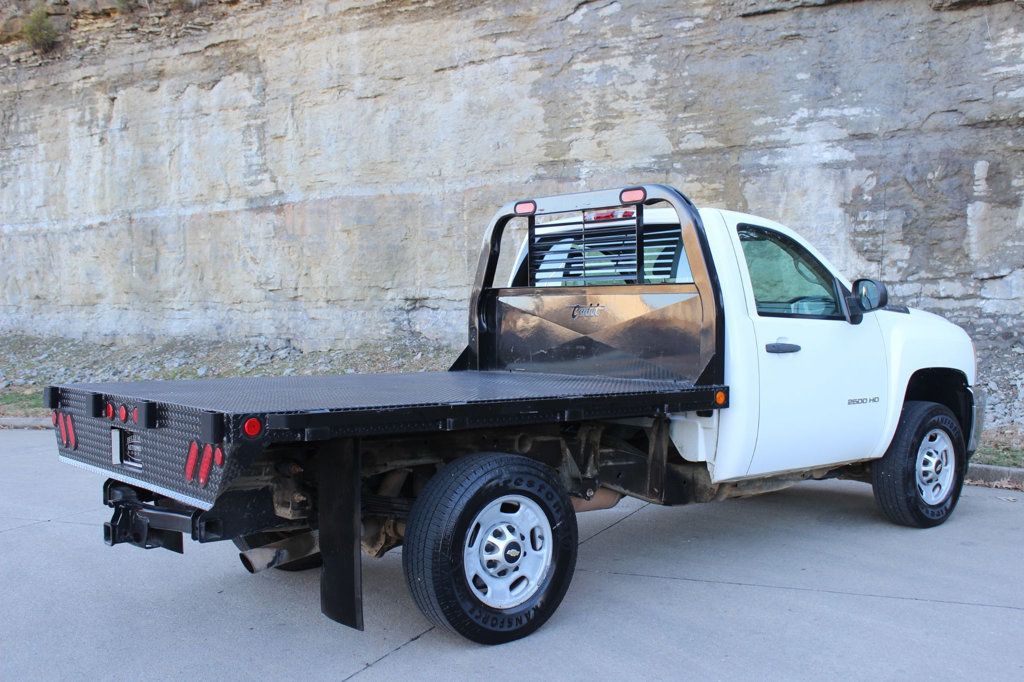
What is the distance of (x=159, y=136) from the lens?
63.7 ft

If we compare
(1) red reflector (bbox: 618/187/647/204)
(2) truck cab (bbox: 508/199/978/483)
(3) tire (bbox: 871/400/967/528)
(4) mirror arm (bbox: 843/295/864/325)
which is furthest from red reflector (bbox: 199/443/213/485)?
(3) tire (bbox: 871/400/967/528)

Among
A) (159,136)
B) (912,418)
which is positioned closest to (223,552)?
(912,418)

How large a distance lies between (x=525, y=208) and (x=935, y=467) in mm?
3303

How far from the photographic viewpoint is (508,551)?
14.6 feet

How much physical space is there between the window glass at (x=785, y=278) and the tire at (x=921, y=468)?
38.9 inches

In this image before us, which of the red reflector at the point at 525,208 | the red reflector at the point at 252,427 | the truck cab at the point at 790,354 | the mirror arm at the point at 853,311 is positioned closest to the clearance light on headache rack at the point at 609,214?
the truck cab at the point at 790,354

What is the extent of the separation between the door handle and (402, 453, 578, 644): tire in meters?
1.65

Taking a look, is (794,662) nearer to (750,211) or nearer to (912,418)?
(912,418)

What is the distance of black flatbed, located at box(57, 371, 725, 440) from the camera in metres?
3.90

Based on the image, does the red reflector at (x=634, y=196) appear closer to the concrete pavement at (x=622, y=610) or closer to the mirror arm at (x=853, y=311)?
the mirror arm at (x=853, y=311)

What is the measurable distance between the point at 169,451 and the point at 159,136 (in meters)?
16.9

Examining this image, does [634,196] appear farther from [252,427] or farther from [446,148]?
[446,148]

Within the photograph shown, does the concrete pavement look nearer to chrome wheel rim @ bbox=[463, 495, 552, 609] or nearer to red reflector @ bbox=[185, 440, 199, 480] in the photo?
chrome wheel rim @ bbox=[463, 495, 552, 609]

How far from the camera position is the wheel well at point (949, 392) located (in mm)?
6984
